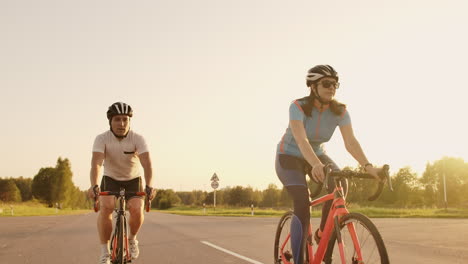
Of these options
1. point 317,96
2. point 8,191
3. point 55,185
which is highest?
point 55,185

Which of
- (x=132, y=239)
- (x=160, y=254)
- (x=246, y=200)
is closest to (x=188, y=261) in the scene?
(x=160, y=254)

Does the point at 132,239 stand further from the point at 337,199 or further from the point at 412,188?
the point at 412,188

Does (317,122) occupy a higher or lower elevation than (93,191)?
higher

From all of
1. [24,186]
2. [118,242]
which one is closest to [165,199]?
[24,186]

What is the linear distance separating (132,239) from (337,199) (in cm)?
297

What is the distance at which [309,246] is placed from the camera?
4379 mm

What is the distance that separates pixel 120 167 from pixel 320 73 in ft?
9.33

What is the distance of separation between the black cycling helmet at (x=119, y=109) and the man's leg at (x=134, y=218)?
3.29ft

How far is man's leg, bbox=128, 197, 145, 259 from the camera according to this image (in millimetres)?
5633

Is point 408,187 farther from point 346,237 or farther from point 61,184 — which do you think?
point 346,237

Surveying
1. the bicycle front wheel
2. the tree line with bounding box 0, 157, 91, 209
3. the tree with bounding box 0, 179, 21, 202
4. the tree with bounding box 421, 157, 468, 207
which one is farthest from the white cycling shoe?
the tree with bounding box 0, 179, 21, 202

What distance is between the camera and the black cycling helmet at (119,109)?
5555mm

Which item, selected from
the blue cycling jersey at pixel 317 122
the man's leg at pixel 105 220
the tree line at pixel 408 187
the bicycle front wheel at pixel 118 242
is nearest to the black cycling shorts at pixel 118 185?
the man's leg at pixel 105 220

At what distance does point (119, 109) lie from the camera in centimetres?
556
